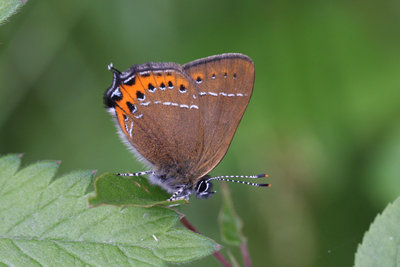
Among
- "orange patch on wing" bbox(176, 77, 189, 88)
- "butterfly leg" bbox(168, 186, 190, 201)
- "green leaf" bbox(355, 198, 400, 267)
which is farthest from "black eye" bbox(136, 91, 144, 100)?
"green leaf" bbox(355, 198, 400, 267)

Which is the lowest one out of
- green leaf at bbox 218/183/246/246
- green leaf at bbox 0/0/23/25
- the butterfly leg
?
green leaf at bbox 218/183/246/246

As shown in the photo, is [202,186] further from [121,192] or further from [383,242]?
[383,242]

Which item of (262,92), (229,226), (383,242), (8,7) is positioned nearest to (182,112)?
(229,226)

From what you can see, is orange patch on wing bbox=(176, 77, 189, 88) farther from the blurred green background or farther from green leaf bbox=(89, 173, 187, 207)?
the blurred green background

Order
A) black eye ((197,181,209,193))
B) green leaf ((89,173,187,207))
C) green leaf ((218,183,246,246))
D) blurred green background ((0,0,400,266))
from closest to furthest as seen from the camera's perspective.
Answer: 1. green leaf ((89,173,187,207))
2. green leaf ((218,183,246,246))
3. black eye ((197,181,209,193))
4. blurred green background ((0,0,400,266))

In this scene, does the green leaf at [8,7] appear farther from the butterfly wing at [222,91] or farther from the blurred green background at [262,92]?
the blurred green background at [262,92]
